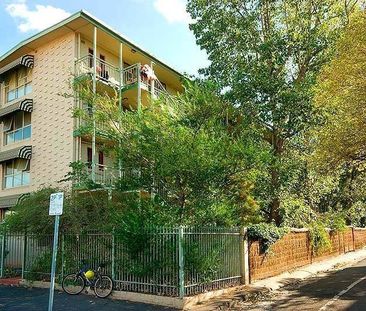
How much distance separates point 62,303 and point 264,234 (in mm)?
7855

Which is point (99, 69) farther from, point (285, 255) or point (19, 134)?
point (285, 255)

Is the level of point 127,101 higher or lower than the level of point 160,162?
higher

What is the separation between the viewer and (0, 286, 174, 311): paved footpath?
11.9m

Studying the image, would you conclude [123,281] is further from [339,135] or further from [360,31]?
[360,31]

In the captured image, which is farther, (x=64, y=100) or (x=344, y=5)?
(x=64, y=100)

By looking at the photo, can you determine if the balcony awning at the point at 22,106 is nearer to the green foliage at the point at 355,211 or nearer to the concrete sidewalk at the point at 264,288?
the concrete sidewalk at the point at 264,288

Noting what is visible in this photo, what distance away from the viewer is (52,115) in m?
24.3

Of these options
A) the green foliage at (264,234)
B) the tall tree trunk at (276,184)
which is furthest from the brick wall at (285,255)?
the tall tree trunk at (276,184)

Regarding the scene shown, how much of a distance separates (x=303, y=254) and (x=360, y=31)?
12.1 metres

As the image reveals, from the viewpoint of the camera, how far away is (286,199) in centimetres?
2106

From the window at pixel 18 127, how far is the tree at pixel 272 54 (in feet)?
35.7

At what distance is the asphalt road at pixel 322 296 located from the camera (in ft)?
38.4

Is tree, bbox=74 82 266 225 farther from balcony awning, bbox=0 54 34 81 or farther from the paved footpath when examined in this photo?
balcony awning, bbox=0 54 34 81

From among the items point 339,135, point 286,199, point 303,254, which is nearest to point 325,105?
point 339,135
